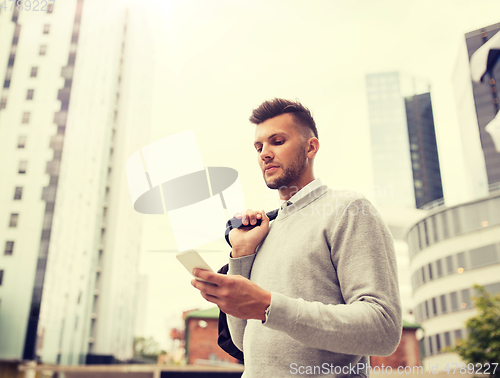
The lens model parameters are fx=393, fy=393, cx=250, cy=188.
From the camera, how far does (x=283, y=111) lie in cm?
135

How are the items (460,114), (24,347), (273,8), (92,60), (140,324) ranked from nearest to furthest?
(460,114) < (273,8) < (24,347) < (92,60) < (140,324)

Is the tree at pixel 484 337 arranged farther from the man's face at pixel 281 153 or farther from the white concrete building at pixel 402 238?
the white concrete building at pixel 402 238

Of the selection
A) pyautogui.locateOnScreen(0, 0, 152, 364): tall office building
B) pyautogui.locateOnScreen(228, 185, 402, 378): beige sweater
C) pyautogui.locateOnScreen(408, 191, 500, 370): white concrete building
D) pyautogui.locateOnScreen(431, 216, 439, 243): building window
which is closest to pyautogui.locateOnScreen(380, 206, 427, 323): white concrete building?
pyautogui.locateOnScreen(408, 191, 500, 370): white concrete building

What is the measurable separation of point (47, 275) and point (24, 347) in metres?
5.75

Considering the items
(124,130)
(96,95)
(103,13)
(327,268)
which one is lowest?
(327,268)

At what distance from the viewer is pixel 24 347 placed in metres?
25.5

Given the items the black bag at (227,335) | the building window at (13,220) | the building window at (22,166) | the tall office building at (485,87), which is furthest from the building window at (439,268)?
the building window at (22,166)

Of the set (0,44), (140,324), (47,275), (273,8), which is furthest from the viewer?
(140,324)

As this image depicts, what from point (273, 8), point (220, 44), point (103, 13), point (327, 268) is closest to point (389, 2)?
point (273, 8)

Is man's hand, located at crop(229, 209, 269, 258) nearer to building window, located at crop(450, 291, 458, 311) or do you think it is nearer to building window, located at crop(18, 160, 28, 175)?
building window, located at crop(450, 291, 458, 311)

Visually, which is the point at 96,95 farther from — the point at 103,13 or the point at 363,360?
the point at 363,360

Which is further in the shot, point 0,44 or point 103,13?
point 103,13

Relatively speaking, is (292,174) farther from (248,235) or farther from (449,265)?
(449,265)

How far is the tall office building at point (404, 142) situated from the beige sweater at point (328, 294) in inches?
2519
